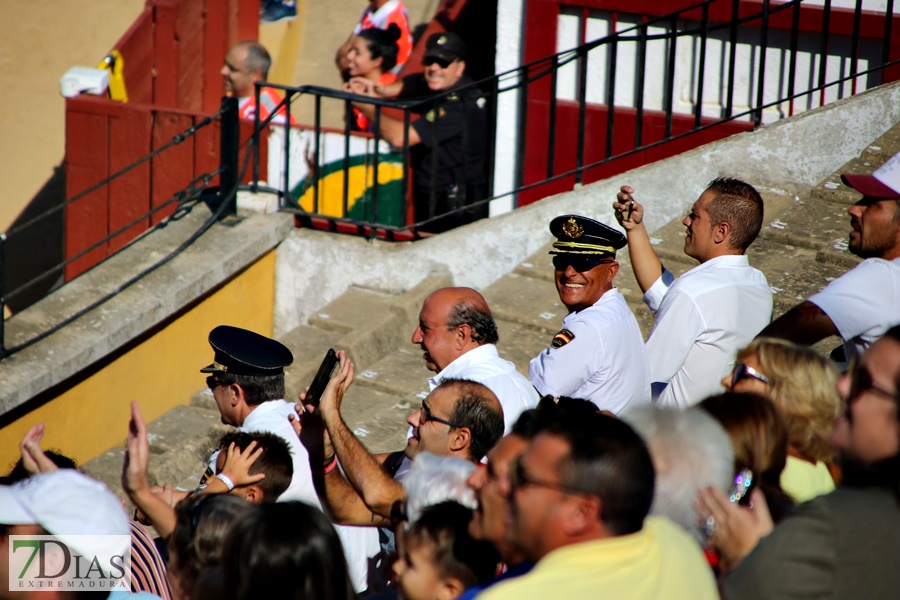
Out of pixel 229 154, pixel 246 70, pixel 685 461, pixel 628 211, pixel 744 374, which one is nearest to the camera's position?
pixel 685 461

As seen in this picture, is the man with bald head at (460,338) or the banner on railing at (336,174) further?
the banner on railing at (336,174)

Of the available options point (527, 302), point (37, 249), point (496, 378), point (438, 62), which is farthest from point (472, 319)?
point (37, 249)

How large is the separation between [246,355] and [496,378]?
1.10 m

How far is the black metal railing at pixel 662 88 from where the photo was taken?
728cm

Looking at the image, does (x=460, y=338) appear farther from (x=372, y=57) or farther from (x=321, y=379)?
(x=372, y=57)

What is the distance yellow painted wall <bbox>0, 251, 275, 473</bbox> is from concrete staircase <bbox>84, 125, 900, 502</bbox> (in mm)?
275

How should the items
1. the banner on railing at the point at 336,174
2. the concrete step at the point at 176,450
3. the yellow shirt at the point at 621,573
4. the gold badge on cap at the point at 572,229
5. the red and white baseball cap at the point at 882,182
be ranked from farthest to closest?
the banner on railing at the point at 336,174 → the concrete step at the point at 176,450 → the gold badge on cap at the point at 572,229 → the red and white baseball cap at the point at 882,182 → the yellow shirt at the point at 621,573

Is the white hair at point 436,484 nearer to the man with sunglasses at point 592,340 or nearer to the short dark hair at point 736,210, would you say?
the man with sunglasses at point 592,340

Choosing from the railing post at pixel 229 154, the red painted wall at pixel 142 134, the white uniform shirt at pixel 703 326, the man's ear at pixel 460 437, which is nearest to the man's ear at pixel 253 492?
the man's ear at pixel 460 437

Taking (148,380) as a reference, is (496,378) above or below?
above

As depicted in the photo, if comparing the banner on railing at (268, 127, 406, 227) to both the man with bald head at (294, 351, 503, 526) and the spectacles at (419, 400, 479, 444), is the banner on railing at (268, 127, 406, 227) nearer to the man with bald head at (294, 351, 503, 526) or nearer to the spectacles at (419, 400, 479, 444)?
the man with bald head at (294, 351, 503, 526)

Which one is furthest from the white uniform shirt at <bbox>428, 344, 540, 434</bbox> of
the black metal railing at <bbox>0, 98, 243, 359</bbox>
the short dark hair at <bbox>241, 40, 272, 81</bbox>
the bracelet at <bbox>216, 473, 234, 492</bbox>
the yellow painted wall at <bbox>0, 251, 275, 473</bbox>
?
the short dark hair at <bbox>241, 40, 272, 81</bbox>

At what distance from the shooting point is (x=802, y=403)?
342 centimetres

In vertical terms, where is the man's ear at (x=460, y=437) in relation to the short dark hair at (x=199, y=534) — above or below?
above
